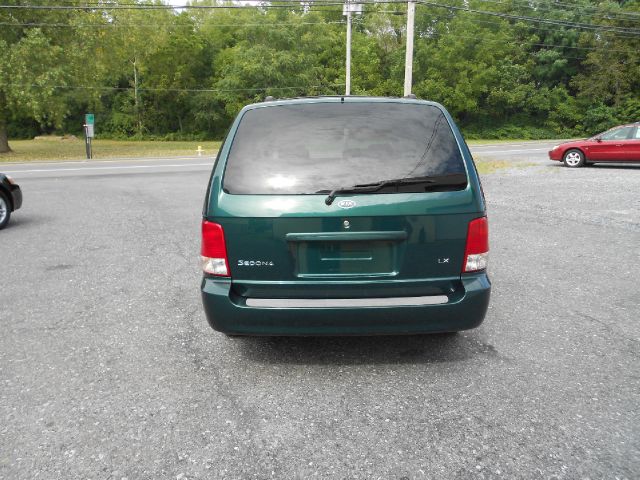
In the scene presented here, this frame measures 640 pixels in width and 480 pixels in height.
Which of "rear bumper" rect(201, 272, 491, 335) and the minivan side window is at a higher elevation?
"rear bumper" rect(201, 272, 491, 335)

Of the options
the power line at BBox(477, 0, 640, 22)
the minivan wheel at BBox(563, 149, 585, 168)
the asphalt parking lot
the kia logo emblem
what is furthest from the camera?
the power line at BBox(477, 0, 640, 22)

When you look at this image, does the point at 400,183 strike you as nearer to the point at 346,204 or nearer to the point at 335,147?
the point at 346,204

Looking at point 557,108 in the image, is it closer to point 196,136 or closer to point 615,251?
point 196,136

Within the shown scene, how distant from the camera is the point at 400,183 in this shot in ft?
10.7

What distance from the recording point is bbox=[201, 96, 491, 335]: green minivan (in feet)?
10.6

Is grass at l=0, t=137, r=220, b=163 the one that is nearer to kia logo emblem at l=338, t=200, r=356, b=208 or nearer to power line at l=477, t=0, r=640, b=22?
kia logo emblem at l=338, t=200, r=356, b=208

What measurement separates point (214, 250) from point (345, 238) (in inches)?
32.8

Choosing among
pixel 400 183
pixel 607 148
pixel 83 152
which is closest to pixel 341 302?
pixel 400 183

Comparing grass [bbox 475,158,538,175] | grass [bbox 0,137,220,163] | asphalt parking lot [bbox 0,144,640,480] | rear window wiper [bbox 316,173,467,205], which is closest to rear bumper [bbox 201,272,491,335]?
asphalt parking lot [bbox 0,144,640,480]

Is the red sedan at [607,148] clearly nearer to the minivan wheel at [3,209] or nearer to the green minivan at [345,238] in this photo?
the green minivan at [345,238]

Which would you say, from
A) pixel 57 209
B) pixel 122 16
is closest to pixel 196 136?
pixel 122 16

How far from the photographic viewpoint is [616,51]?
5206 centimetres

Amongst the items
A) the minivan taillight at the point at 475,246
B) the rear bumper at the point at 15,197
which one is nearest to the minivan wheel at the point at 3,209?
the rear bumper at the point at 15,197

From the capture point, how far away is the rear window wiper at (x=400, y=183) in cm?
324
